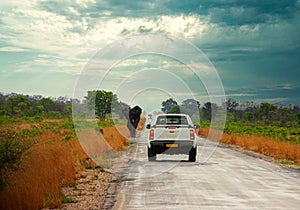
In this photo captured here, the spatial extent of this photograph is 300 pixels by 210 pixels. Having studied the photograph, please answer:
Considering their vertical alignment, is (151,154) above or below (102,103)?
below

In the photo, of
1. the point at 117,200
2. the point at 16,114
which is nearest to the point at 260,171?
the point at 117,200

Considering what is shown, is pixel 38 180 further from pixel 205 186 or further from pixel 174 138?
pixel 174 138

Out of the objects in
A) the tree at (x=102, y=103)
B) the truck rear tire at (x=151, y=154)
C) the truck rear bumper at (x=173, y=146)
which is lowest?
the truck rear tire at (x=151, y=154)

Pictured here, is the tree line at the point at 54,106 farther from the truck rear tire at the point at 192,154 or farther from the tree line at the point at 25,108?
the truck rear tire at the point at 192,154

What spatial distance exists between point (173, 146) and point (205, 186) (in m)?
7.09

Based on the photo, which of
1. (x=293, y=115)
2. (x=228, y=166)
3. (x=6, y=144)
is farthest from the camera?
(x=293, y=115)

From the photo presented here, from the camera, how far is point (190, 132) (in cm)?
2058

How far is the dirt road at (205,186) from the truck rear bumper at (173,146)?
1.77 feet

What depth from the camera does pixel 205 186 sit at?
13.4 metres

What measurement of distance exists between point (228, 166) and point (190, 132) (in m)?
2.42

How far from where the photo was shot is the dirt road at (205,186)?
35.3 ft

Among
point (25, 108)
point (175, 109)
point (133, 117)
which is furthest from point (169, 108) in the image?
point (133, 117)

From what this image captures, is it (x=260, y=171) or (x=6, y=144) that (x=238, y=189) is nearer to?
(x=260, y=171)

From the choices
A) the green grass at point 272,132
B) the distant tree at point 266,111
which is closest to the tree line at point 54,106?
the green grass at point 272,132
